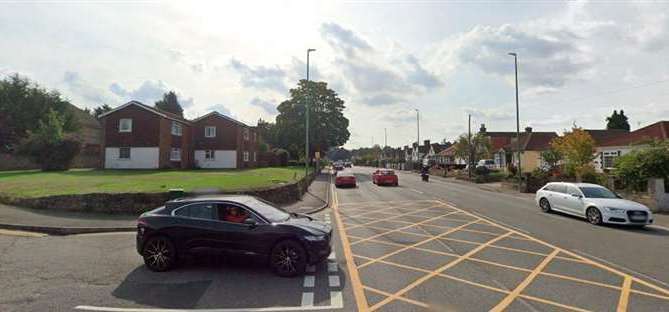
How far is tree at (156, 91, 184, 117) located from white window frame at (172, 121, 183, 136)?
42.8 metres

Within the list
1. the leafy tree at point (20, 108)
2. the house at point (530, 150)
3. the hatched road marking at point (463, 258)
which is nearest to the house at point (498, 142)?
the house at point (530, 150)

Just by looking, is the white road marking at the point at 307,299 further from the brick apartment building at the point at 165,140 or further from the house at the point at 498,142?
the house at the point at 498,142

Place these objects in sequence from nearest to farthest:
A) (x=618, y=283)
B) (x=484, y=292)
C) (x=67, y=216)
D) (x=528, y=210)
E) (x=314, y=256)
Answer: (x=484, y=292) < (x=618, y=283) < (x=314, y=256) < (x=67, y=216) < (x=528, y=210)

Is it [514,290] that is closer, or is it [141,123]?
[514,290]

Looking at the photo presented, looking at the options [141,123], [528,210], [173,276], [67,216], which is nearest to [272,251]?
[173,276]

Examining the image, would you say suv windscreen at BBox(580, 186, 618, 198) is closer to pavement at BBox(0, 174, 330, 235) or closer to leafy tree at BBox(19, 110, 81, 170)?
pavement at BBox(0, 174, 330, 235)

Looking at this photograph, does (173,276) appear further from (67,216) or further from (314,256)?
(67,216)

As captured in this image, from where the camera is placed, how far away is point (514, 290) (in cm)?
603

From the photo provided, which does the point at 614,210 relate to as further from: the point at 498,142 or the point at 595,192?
the point at 498,142

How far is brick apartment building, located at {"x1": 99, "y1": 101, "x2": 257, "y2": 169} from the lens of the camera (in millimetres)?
34656

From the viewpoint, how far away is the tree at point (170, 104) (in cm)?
7838

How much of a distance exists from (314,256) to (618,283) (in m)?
5.27

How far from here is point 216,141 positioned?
4244cm

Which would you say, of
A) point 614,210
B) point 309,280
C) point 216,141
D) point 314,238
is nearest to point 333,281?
point 309,280
